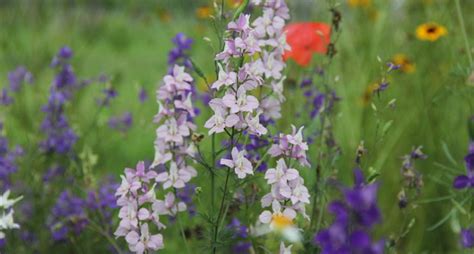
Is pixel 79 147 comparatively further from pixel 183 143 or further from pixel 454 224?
pixel 454 224

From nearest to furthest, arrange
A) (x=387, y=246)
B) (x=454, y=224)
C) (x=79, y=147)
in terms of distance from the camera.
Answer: (x=387, y=246)
(x=454, y=224)
(x=79, y=147)

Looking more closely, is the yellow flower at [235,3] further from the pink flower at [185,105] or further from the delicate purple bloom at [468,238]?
the delicate purple bloom at [468,238]

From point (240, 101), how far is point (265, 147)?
0.54 meters

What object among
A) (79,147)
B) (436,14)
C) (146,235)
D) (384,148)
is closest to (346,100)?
(384,148)

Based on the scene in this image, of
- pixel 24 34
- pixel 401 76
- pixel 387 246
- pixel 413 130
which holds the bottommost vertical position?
pixel 387 246

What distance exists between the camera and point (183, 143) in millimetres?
1404

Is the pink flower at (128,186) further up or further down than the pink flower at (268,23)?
further down

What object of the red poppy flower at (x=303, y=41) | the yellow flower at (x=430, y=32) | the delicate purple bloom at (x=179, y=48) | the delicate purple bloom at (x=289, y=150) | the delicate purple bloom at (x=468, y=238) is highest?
the red poppy flower at (x=303, y=41)

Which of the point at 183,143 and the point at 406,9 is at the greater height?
the point at 406,9

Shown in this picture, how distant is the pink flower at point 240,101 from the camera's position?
1.17 metres

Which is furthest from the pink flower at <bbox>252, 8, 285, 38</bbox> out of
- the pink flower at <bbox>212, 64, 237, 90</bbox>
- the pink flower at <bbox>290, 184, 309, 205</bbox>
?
the pink flower at <bbox>290, 184, 309, 205</bbox>

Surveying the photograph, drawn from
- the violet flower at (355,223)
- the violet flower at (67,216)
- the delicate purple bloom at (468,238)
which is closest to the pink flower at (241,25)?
the violet flower at (355,223)

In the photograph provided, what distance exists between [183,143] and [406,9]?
2.14m

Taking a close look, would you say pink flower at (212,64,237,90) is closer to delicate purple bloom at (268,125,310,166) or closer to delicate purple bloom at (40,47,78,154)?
delicate purple bloom at (268,125,310,166)
